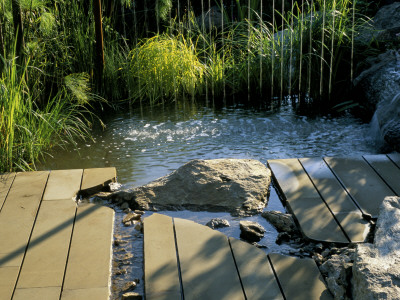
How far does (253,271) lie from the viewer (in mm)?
2330

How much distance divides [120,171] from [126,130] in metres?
0.99

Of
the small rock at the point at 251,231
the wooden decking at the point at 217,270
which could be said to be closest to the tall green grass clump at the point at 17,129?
the wooden decking at the point at 217,270

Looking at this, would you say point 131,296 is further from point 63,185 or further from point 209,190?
point 63,185

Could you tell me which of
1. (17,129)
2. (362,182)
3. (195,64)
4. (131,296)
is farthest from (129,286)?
(195,64)

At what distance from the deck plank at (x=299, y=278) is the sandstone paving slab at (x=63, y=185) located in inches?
52.0

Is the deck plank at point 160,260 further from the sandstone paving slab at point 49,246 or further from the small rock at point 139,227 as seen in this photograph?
the sandstone paving slab at point 49,246

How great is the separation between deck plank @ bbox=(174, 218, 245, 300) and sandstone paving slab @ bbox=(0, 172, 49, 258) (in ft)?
2.48

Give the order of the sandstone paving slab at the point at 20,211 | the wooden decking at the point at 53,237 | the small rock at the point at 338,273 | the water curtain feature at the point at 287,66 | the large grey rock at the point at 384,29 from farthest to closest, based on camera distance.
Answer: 1. the large grey rock at the point at 384,29
2. the water curtain feature at the point at 287,66
3. the sandstone paving slab at the point at 20,211
4. the wooden decking at the point at 53,237
5. the small rock at the point at 338,273

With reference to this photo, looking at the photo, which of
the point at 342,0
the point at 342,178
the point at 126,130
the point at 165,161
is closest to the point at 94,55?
the point at 126,130

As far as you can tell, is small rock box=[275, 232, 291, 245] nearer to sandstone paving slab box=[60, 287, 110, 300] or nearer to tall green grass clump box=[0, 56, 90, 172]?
sandstone paving slab box=[60, 287, 110, 300]

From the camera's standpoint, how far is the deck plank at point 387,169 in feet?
10.6

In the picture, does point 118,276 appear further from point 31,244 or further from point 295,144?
point 295,144

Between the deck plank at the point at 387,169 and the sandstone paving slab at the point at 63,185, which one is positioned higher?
the sandstone paving slab at the point at 63,185

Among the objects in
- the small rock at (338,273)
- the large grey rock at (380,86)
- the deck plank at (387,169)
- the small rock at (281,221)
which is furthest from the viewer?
the large grey rock at (380,86)
